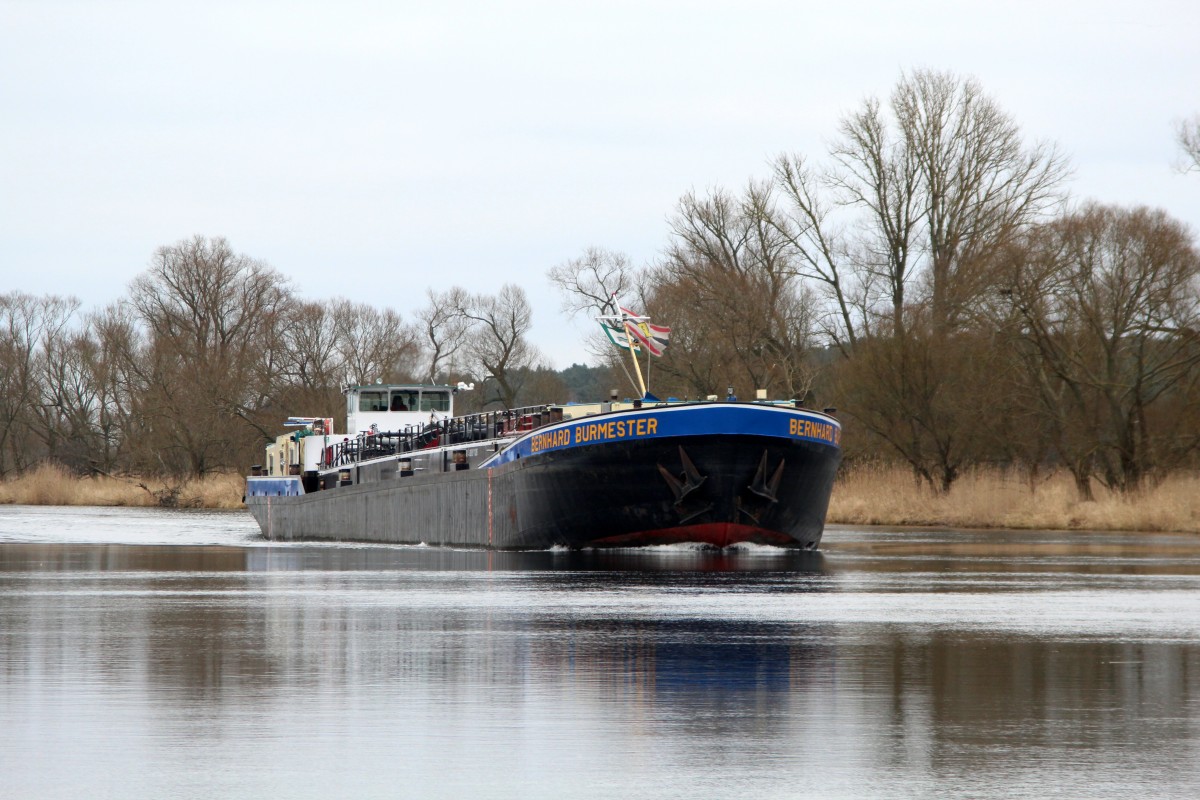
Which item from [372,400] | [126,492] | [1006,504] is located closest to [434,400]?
[372,400]

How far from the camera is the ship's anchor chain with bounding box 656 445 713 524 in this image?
29359 mm

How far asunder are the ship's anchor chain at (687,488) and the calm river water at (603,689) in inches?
308

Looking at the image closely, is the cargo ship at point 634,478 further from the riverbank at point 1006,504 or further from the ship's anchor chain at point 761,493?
the riverbank at point 1006,504

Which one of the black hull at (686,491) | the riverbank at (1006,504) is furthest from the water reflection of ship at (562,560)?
the riverbank at (1006,504)

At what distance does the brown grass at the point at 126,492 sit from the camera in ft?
247

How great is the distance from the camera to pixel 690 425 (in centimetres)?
2939

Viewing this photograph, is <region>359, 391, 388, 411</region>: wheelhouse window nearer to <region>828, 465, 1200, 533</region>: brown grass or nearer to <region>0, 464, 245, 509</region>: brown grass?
<region>828, 465, 1200, 533</region>: brown grass

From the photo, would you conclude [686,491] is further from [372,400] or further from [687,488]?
[372,400]

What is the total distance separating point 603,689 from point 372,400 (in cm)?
4148

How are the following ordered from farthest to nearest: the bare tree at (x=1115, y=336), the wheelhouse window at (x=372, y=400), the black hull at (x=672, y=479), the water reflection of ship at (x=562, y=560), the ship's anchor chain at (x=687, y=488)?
the wheelhouse window at (x=372, y=400) < the bare tree at (x=1115, y=336) < the black hull at (x=672, y=479) < the ship's anchor chain at (x=687, y=488) < the water reflection of ship at (x=562, y=560)

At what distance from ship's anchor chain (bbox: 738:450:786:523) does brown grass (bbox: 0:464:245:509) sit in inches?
1929

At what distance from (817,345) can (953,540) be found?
2677 centimetres

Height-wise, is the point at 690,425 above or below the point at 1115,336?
below

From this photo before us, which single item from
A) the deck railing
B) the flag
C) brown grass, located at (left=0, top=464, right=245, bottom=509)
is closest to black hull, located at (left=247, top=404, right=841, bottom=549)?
the deck railing
